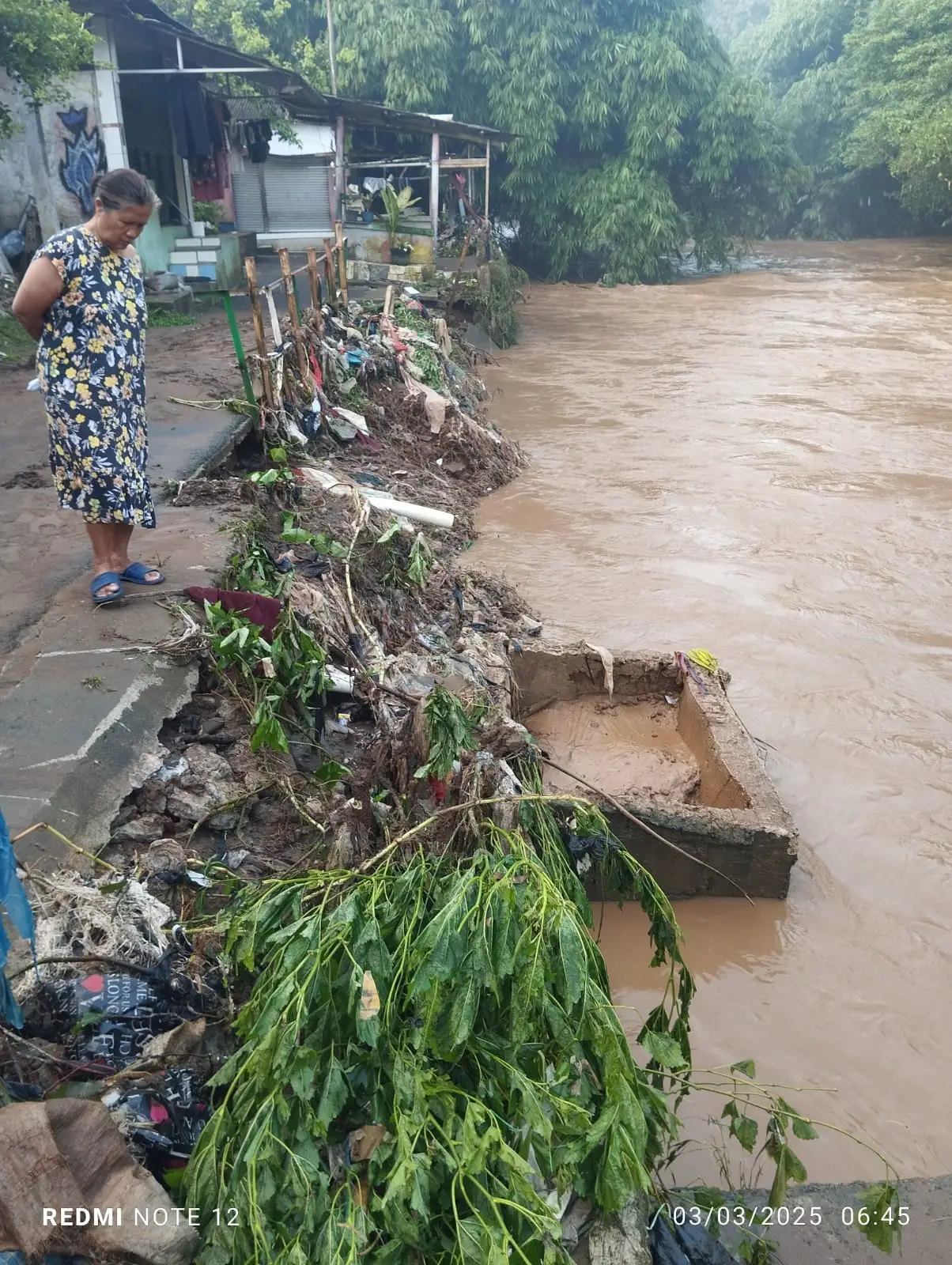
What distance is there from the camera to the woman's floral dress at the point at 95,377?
3553 mm

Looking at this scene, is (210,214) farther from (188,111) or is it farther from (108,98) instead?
(108,98)

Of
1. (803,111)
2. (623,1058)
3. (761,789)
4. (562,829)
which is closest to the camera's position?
(623,1058)

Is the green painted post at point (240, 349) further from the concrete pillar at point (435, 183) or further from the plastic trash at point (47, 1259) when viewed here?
the concrete pillar at point (435, 183)

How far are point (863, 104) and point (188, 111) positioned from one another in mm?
22729

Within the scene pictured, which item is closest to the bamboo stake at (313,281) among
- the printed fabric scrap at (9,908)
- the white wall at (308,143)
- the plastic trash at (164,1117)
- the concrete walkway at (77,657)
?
the concrete walkway at (77,657)

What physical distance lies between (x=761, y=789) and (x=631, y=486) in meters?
5.62

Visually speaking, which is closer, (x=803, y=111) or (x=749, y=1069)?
(x=749, y=1069)

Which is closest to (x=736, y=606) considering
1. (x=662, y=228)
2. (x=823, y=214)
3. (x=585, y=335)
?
(x=585, y=335)

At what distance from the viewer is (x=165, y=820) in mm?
3061

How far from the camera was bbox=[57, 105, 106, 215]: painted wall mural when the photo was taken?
11648mm

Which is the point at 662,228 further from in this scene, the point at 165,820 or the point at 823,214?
the point at 165,820

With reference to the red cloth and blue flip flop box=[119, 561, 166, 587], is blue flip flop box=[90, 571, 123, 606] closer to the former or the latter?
blue flip flop box=[119, 561, 166, 587]
